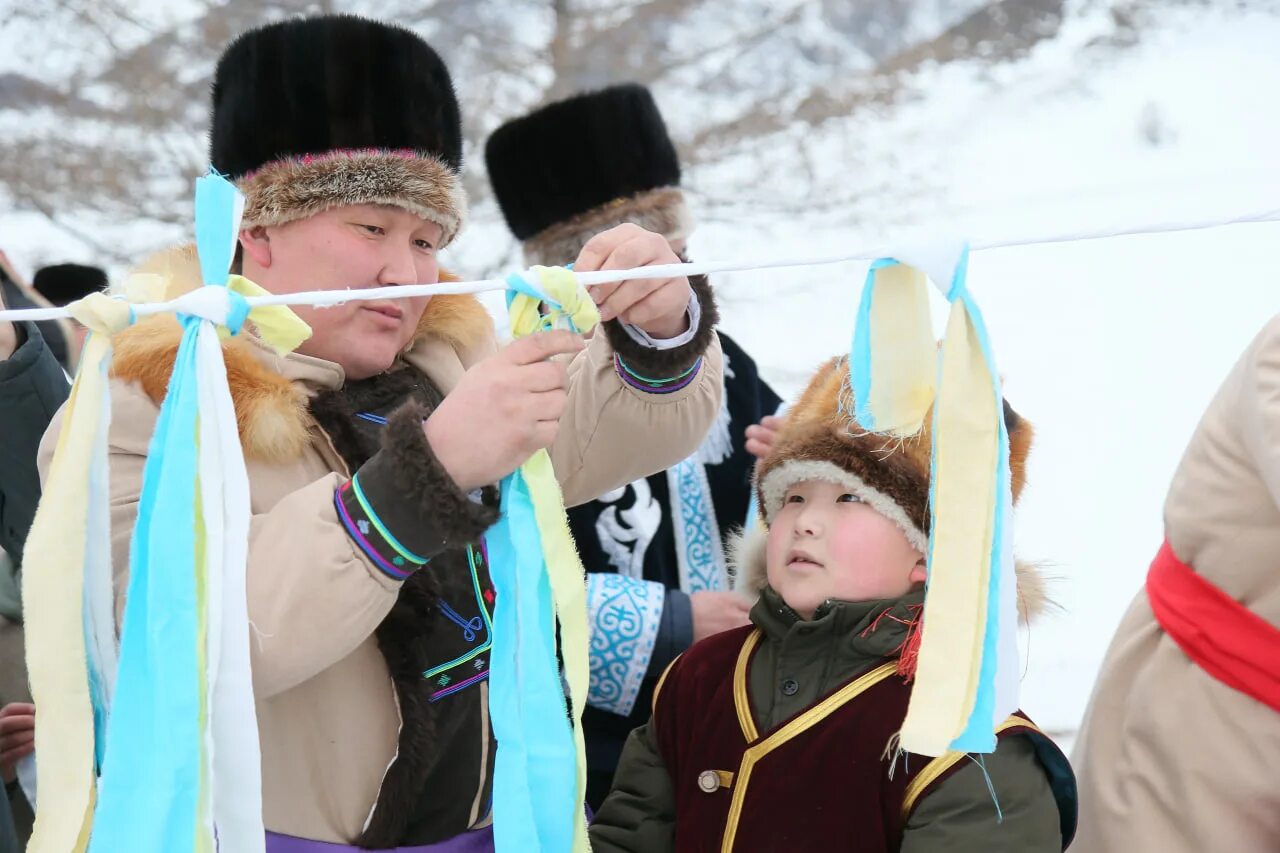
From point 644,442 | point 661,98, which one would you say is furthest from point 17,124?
point 644,442

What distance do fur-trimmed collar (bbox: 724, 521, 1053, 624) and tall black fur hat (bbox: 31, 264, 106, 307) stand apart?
10.2 feet

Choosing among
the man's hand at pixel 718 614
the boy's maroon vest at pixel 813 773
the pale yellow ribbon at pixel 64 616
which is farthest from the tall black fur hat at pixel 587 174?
the pale yellow ribbon at pixel 64 616

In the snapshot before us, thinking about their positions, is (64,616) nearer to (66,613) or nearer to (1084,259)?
(66,613)

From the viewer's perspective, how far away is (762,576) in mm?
1657

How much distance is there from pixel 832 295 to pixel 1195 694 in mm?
3326

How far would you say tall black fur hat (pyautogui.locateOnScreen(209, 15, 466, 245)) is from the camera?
4.87 feet

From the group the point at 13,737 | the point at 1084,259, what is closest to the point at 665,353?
Answer: the point at 13,737

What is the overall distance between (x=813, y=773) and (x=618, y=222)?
165cm

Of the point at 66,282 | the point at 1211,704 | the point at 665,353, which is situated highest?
the point at 66,282

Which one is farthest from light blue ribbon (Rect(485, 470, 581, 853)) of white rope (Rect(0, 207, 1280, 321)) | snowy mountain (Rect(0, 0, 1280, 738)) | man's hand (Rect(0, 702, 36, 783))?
snowy mountain (Rect(0, 0, 1280, 738))

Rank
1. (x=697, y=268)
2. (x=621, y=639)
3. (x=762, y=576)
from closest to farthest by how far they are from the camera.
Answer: (x=697, y=268) < (x=762, y=576) < (x=621, y=639)

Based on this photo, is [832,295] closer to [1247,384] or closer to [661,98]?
[661,98]

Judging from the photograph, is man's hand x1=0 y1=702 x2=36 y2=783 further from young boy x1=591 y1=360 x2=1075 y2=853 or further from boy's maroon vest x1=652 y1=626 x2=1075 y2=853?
boy's maroon vest x1=652 y1=626 x2=1075 y2=853

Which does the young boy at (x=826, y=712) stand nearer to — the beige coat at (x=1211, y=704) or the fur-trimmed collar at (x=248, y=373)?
the beige coat at (x=1211, y=704)
